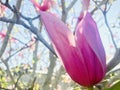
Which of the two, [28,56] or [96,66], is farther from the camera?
[28,56]

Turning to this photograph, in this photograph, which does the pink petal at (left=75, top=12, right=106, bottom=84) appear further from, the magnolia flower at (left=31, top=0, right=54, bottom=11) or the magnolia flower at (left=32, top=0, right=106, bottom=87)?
the magnolia flower at (left=31, top=0, right=54, bottom=11)

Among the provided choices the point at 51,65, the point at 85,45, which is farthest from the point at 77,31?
the point at 51,65

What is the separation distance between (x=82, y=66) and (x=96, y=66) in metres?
0.02

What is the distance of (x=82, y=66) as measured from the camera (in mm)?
621

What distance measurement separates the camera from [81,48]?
2.07 feet

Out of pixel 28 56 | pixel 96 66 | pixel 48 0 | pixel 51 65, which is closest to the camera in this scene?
pixel 96 66

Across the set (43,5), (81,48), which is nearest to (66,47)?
(81,48)

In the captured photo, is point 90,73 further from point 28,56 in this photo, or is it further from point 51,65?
point 28,56

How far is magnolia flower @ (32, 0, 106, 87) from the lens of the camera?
0.62 metres

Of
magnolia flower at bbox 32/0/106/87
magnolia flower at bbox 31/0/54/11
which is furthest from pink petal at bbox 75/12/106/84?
magnolia flower at bbox 31/0/54/11

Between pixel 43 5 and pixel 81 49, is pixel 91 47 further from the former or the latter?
pixel 43 5

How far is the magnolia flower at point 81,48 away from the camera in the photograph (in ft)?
2.03

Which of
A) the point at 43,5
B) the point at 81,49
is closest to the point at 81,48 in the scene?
the point at 81,49

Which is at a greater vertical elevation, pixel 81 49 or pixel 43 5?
pixel 43 5
